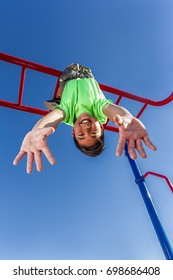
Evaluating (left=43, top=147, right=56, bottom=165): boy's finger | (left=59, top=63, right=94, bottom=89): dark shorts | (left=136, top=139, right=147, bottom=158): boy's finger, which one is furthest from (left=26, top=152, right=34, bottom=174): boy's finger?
(left=59, top=63, right=94, bottom=89): dark shorts

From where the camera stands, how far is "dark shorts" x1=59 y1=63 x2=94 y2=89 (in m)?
2.83

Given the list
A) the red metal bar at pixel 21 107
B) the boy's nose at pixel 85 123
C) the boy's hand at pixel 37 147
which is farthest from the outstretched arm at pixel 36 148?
the red metal bar at pixel 21 107

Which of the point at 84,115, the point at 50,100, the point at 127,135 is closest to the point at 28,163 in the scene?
the point at 127,135

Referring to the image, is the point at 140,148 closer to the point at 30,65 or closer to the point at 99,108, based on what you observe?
the point at 99,108

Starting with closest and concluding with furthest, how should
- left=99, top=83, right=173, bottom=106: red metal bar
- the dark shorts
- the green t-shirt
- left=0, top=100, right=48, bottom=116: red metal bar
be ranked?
1. the green t-shirt
2. left=0, top=100, right=48, bottom=116: red metal bar
3. the dark shorts
4. left=99, top=83, right=173, bottom=106: red metal bar

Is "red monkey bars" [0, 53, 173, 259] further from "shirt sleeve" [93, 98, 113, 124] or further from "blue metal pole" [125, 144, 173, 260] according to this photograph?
"shirt sleeve" [93, 98, 113, 124]

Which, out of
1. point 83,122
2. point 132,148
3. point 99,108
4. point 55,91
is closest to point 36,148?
point 132,148

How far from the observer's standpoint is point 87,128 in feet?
6.37

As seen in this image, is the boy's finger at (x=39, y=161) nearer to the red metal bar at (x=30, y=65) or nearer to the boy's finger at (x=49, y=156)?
the boy's finger at (x=49, y=156)

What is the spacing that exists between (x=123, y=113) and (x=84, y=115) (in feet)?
1.47

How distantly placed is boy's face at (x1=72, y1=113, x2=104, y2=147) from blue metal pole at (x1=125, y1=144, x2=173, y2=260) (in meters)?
0.51

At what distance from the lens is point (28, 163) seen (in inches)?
54.2

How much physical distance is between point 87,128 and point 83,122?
6 cm

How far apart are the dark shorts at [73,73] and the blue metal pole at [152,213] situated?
3.69 feet
